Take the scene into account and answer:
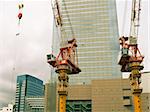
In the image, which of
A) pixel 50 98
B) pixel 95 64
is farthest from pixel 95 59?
pixel 50 98

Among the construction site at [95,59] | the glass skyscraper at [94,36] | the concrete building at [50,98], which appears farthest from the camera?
the glass skyscraper at [94,36]

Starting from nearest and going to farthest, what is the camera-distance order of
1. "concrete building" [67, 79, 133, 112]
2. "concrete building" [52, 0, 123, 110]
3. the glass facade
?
1. "concrete building" [67, 79, 133, 112]
2. the glass facade
3. "concrete building" [52, 0, 123, 110]

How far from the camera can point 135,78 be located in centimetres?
7450

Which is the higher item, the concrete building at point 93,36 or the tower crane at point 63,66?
the concrete building at point 93,36

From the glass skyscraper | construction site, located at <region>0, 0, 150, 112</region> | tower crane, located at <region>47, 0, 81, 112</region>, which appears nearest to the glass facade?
construction site, located at <region>0, 0, 150, 112</region>

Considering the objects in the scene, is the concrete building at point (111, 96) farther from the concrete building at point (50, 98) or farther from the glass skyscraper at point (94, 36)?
the glass skyscraper at point (94, 36)

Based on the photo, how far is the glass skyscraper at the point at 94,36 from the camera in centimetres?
16938

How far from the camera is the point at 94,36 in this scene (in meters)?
180

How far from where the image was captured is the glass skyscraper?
169 m

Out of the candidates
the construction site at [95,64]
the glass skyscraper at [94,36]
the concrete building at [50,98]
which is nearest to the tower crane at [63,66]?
the construction site at [95,64]

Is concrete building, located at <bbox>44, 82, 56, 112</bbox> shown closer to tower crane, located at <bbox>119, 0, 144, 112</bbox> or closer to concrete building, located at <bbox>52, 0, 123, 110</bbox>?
concrete building, located at <bbox>52, 0, 123, 110</bbox>

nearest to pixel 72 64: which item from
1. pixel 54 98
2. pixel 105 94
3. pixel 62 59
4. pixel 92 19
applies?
pixel 62 59

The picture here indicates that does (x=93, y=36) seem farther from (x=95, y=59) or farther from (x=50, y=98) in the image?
(x=50, y=98)

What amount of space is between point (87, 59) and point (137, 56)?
96770 millimetres
